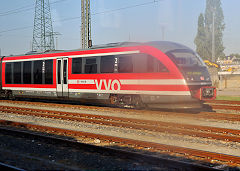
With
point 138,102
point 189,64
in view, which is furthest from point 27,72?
point 189,64

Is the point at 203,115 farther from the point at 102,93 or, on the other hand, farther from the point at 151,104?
the point at 102,93

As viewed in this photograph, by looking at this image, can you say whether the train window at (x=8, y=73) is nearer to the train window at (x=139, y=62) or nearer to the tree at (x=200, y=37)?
the train window at (x=139, y=62)

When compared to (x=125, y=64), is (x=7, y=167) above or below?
below

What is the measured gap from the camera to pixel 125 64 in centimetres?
1370

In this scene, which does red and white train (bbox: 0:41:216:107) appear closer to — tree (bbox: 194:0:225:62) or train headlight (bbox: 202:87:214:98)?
train headlight (bbox: 202:87:214:98)

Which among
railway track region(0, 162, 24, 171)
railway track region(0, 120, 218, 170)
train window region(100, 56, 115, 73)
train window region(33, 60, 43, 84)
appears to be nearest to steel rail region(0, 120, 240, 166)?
railway track region(0, 120, 218, 170)

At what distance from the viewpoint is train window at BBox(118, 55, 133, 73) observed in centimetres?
1350

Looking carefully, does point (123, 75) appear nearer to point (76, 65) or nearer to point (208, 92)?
point (76, 65)

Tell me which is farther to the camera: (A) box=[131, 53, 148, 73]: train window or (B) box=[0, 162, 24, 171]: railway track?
(A) box=[131, 53, 148, 73]: train window

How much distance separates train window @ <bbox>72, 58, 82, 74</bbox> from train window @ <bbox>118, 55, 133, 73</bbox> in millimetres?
2695

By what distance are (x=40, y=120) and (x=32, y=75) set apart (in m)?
6.82

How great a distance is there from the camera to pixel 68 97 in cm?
1648

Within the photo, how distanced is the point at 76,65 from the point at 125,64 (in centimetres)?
335

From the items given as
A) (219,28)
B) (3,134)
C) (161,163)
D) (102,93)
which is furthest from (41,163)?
(219,28)
